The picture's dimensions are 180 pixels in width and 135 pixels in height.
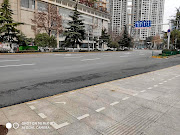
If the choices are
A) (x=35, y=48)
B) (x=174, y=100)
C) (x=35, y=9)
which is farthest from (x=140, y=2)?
(x=174, y=100)

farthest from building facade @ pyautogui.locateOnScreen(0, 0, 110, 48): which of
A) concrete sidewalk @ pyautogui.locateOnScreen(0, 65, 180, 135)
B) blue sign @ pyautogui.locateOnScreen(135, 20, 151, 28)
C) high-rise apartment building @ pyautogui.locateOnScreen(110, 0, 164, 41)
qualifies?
high-rise apartment building @ pyautogui.locateOnScreen(110, 0, 164, 41)

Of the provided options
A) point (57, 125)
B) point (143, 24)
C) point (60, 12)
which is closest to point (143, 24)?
point (143, 24)

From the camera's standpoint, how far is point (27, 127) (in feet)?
9.03

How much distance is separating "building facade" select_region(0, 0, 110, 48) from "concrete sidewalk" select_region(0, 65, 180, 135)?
3708cm

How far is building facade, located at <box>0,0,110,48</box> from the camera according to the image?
40112 millimetres

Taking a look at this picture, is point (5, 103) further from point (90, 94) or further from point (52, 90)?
point (90, 94)

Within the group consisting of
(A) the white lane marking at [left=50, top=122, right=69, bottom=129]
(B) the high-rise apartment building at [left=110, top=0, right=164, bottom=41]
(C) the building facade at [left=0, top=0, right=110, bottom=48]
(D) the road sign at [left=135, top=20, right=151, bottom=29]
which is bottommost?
(A) the white lane marking at [left=50, top=122, right=69, bottom=129]

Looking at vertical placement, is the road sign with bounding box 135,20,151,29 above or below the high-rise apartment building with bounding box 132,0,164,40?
below

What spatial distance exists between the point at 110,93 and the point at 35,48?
30970 millimetres

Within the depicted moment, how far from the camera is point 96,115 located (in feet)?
10.8

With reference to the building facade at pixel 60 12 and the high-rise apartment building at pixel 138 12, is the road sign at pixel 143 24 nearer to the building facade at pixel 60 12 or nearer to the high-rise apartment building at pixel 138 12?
the building facade at pixel 60 12

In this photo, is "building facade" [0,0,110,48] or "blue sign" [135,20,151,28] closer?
"blue sign" [135,20,151,28]

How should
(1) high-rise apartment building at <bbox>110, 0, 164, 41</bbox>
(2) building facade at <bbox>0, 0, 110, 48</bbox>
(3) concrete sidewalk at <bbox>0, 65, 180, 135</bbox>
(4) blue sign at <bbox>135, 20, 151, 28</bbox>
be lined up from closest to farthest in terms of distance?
(3) concrete sidewalk at <bbox>0, 65, 180, 135</bbox>, (4) blue sign at <bbox>135, 20, 151, 28</bbox>, (2) building facade at <bbox>0, 0, 110, 48</bbox>, (1) high-rise apartment building at <bbox>110, 0, 164, 41</bbox>

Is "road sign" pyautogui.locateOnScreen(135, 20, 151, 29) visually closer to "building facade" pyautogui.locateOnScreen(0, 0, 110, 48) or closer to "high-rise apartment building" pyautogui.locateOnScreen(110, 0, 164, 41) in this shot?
"building facade" pyautogui.locateOnScreen(0, 0, 110, 48)
